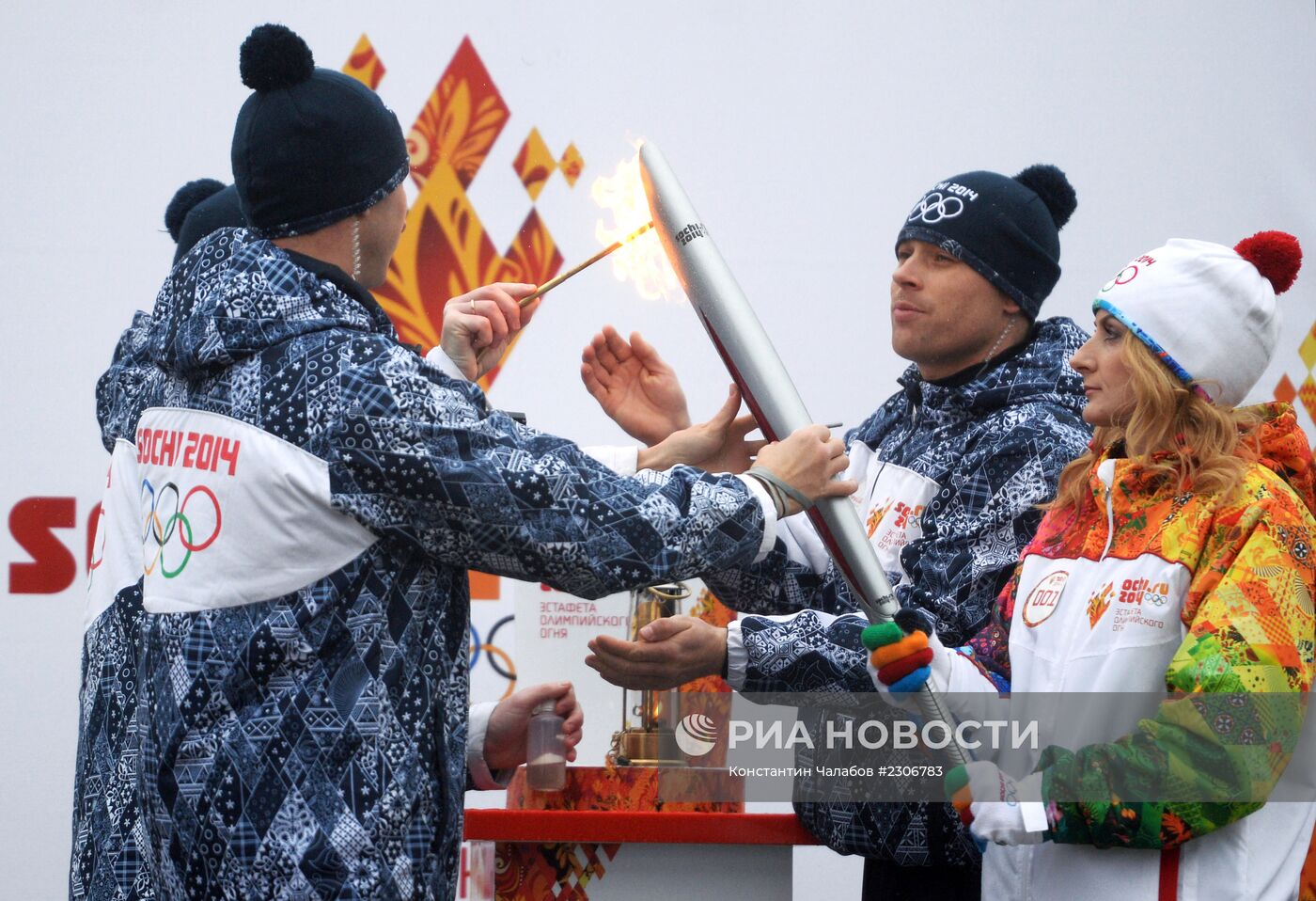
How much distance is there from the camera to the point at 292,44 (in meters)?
1.70

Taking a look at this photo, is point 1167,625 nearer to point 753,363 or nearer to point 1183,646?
point 1183,646

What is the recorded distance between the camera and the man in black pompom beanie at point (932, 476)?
210cm

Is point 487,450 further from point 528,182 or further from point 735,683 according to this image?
point 528,182

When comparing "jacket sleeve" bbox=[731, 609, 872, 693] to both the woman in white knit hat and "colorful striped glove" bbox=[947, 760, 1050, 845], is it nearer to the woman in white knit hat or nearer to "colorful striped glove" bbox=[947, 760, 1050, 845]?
the woman in white knit hat

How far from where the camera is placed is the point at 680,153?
3131 mm

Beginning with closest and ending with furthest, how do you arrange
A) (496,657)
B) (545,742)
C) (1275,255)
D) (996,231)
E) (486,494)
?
(486,494) → (1275,255) → (545,742) → (996,231) → (496,657)

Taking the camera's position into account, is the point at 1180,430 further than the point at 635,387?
No

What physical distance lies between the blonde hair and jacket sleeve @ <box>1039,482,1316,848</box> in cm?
9

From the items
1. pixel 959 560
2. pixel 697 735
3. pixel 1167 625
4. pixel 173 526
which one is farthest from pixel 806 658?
pixel 173 526

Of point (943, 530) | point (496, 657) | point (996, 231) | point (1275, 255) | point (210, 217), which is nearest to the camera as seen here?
point (1275, 255)

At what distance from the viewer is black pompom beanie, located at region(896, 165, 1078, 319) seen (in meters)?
2.31

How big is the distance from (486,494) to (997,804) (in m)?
0.74

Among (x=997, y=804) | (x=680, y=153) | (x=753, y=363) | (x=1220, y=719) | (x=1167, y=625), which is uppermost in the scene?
(x=680, y=153)

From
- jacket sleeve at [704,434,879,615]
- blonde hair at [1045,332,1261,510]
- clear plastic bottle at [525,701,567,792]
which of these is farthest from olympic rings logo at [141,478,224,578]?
blonde hair at [1045,332,1261,510]
